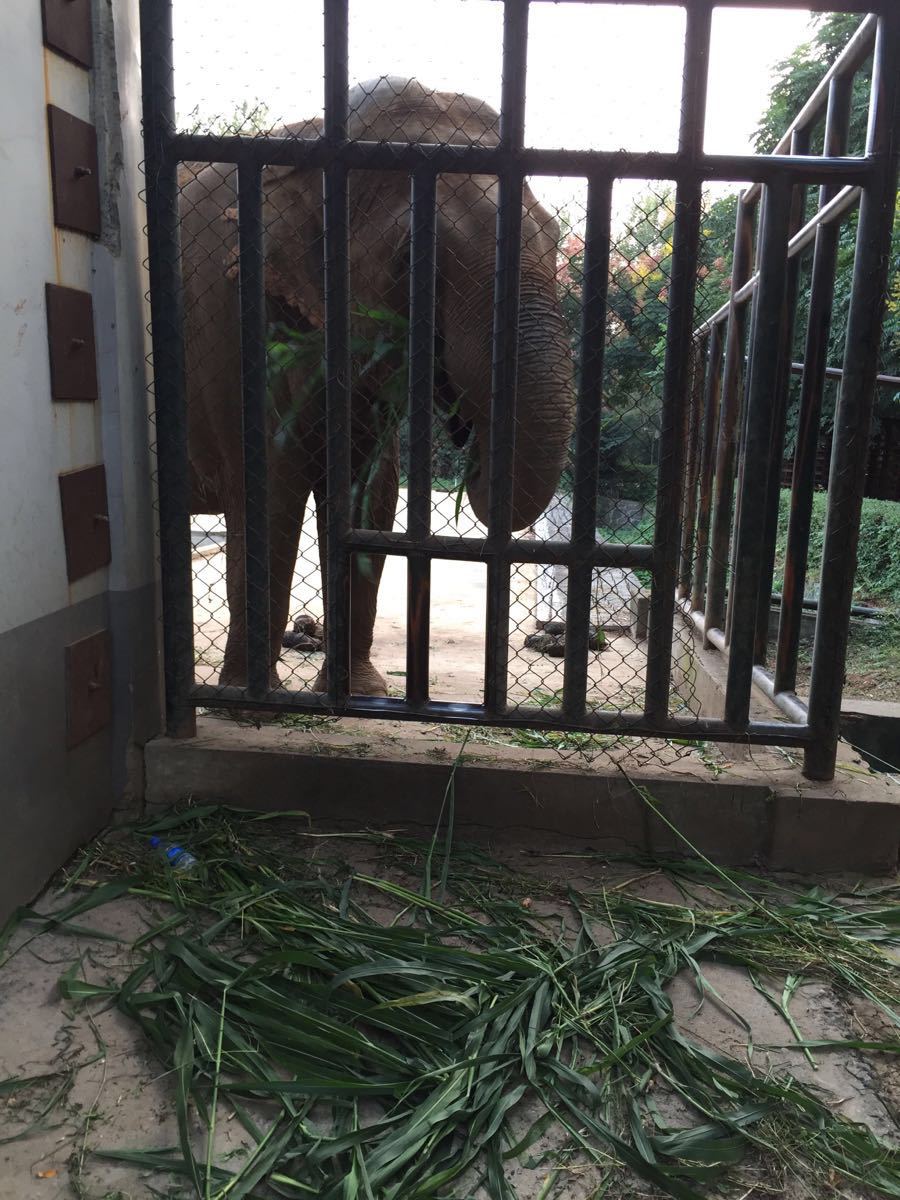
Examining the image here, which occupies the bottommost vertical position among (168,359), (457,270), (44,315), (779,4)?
(168,359)

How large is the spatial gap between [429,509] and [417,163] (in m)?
1.12

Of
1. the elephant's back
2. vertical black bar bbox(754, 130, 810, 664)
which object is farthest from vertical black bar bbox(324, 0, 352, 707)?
vertical black bar bbox(754, 130, 810, 664)

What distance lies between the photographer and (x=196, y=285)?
13.9 ft

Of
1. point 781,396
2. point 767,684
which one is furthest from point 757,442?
point 767,684

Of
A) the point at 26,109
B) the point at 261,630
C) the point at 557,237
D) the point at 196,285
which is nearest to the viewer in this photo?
the point at 26,109

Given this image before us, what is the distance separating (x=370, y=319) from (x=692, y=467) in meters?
3.10

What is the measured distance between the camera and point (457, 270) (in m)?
3.56

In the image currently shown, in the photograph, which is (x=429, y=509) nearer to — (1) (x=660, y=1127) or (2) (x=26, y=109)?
(2) (x=26, y=109)

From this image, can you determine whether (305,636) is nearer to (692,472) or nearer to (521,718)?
(692,472)

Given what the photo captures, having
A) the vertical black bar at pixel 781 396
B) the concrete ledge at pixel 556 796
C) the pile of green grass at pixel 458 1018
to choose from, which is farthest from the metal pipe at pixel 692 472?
the pile of green grass at pixel 458 1018

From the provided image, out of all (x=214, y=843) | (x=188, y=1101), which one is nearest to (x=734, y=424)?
(x=214, y=843)

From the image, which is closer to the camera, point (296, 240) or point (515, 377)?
point (515, 377)

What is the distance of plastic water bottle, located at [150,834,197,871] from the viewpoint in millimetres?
3031

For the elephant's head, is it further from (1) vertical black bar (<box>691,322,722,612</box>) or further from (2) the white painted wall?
(1) vertical black bar (<box>691,322,722,612</box>)
